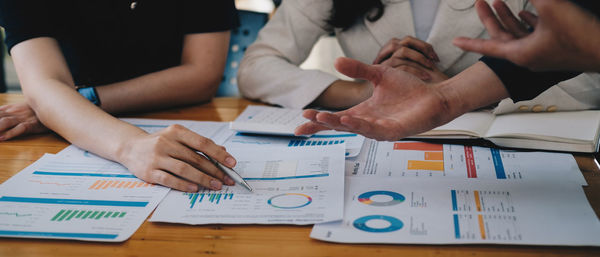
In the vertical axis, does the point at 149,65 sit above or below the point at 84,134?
above

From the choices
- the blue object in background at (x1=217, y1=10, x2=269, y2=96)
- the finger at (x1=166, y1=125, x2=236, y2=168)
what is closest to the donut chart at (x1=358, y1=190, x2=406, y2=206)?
the finger at (x1=166, y1=125, x2=236, y2=168)

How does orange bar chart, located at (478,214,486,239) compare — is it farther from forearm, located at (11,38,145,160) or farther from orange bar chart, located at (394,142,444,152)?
forearm, located at (11,38,145,160)

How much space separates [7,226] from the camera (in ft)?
2.12

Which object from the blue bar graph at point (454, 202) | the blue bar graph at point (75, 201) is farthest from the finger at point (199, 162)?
the blue bar graph at point (454, 202)

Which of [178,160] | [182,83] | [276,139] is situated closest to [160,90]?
[182,83]

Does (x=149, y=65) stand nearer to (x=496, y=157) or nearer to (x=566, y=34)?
(x=496, y=157)

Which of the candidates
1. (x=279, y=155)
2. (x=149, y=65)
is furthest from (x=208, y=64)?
(x=279, y=155)

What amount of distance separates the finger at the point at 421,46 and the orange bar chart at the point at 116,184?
0.71m

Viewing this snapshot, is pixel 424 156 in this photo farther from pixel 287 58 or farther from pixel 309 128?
pixel 287 58

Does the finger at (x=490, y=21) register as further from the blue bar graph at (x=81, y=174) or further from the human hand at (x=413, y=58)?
the blue bar graph at (x=81, y=174)

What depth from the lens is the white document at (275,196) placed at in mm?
664

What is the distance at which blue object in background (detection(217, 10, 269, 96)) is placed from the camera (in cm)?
163

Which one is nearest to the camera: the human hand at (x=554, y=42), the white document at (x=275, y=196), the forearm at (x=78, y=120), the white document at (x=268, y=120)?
the human hand at (x=554, y=42)

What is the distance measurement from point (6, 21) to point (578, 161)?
3.99 ft
